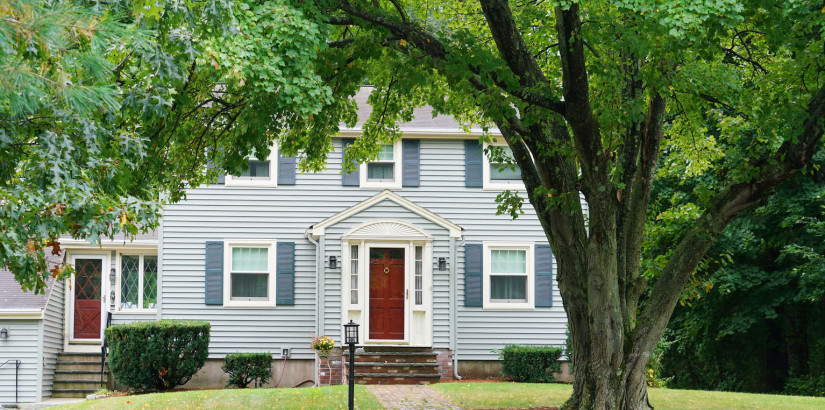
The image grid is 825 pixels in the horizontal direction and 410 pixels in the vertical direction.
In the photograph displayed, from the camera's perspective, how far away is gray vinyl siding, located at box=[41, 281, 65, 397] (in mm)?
18672

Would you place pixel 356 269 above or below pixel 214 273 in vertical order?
above

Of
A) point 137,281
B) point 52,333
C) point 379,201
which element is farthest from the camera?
point 137,281

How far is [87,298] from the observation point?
20.5 metres

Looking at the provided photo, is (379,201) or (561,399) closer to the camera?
(561,399)

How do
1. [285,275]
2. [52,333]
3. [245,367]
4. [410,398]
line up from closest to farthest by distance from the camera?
[410,398] → [245,367] → [285,275] → [52,333]

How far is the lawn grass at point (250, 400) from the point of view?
12375 millimetres

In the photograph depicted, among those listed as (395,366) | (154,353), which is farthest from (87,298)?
(395,366)

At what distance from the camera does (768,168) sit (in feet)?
32.4

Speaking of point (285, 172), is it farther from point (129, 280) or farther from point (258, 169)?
point (129, 280)

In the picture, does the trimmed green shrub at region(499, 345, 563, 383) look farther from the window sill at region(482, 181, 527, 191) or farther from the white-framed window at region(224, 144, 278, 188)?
the white-framed window at region(224, 144, 278, 188)

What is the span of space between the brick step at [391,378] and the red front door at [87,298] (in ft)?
24.5

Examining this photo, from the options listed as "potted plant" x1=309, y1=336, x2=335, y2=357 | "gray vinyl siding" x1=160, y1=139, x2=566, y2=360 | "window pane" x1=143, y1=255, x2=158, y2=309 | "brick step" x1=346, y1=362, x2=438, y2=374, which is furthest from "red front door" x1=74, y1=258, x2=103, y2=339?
Answer: "brick step" x1=346, y1=362, x2=438, y2=374

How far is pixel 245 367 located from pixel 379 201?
4.41m

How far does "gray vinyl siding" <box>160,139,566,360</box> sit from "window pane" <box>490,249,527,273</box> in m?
0.34
